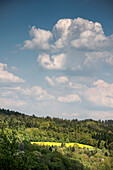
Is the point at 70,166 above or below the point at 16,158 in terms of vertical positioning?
below

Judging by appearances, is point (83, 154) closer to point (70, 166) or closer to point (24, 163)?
point (70, 166)

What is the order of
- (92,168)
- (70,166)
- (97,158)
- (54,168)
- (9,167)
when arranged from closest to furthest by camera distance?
(9,167) < (54,168) < (70,166) < (92,168) < (97,158)

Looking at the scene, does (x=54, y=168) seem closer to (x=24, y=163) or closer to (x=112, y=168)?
(x=112, y=168)

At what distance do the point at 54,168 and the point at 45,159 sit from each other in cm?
763

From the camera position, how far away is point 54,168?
122938 millimetres

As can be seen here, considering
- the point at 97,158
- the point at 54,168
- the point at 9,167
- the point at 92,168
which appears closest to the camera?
the point at 9,167

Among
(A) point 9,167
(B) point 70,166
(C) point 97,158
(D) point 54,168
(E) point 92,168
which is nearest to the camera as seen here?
(A) point 9,167

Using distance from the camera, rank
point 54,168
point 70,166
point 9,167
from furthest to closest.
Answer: point 70,166
point 54,168
point 9,167

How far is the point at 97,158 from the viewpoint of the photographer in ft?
618

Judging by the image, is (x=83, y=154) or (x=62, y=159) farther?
(x=83, y=154)

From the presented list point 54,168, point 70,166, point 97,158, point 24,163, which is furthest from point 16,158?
point 97,158

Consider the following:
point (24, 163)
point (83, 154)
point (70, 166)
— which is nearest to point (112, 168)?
point (83, 154)

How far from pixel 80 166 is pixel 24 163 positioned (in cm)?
12149

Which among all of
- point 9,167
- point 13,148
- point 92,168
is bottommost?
point 92,168
